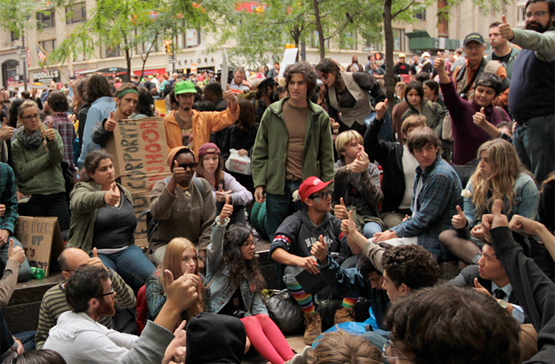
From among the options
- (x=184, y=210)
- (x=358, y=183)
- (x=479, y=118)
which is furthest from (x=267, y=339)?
(x=479, y=118)

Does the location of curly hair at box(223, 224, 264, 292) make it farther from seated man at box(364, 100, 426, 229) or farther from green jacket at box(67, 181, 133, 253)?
seated man at box(364, 100, 426, 229)

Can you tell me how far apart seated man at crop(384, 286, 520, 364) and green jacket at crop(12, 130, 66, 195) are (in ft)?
17.4

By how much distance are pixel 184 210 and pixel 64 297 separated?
1484 mm

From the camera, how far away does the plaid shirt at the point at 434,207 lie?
5.29 meters

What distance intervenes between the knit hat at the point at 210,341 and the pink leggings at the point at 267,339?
133 cm

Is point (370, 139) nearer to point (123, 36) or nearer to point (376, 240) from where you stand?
point (376, 240)

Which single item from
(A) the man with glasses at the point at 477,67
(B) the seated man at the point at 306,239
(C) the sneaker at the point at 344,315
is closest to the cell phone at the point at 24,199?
(B) the seated man at the point at 306,239

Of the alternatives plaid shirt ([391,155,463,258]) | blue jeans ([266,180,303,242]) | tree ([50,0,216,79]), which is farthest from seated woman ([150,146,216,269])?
tree ([50,0,216,79])

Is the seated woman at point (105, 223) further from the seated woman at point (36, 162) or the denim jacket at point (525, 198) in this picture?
the denim jacket at point (525, 198)

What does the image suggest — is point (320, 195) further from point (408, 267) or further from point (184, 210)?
point (408, 267)

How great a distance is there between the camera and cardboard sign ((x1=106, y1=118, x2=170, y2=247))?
6359 mm

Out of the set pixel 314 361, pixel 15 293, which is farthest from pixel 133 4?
pixel 314 361

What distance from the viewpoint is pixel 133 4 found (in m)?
11.4

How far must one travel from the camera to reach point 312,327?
546 cm
